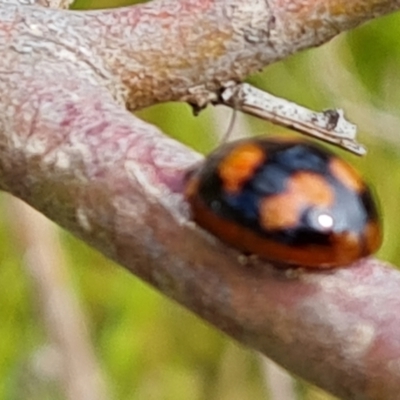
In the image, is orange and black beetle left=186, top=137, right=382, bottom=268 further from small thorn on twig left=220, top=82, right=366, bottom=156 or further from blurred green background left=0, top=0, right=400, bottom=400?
blurred green background left=0, top=0, right=400, bottom=400

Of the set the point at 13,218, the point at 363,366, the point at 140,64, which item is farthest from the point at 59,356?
the point at 363,366

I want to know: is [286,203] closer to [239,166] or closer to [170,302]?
[239,166]

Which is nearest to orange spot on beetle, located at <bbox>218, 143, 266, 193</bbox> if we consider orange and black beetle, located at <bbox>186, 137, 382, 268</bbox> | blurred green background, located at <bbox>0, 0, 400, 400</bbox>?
orange and black beetle, located at <bbox>186, 137, 382, 268</bbox>

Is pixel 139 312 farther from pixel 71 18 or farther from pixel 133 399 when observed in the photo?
pixel 71 18

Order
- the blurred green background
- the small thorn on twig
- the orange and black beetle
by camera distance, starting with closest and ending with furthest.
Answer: the orange and black beetle → the small thorn on twig → the blurred green background

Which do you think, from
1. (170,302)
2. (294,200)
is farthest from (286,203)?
(170,302)

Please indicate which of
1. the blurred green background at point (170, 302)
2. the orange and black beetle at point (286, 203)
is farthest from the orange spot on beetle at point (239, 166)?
the blurred green background at point (170, 302)
